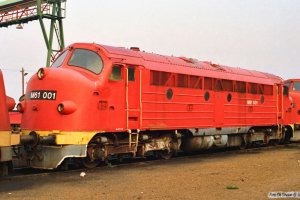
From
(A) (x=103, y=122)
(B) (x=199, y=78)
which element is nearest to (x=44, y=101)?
(A) (x=103, y=122)

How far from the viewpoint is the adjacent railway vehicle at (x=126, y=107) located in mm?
11344

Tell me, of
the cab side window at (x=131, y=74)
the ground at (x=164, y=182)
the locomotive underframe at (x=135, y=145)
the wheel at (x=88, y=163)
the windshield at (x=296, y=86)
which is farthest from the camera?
the windshield at (x=296, y=86)

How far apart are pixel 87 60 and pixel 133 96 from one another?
176 centimetres

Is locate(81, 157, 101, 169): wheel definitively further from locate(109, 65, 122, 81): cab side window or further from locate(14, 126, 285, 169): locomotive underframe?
locate(109, 65, 122, 81): cab side window

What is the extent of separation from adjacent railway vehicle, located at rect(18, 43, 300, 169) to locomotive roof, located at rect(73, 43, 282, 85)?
4cm

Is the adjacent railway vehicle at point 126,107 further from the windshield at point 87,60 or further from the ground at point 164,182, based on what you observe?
the ground at point 164,182

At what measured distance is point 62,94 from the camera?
37.6 ft

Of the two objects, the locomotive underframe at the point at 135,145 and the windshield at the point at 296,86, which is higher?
the windshield at the point at 296,86

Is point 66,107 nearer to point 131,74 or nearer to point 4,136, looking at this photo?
point 4,136

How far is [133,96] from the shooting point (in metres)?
13.1

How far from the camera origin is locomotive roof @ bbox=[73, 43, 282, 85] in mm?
13097

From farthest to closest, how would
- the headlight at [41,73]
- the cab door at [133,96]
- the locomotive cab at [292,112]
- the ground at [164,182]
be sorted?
the locomotive cab at [292,112], the cab door at [133,96], the headlight at [41,73], the ground at [164,182]

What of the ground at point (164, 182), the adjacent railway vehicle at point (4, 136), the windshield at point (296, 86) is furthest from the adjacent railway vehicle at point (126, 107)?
the windshield at point (296, 86)

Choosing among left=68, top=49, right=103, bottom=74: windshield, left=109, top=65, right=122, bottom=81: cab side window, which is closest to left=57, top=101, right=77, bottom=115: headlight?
→ left=68, top=49, right=103, bottom=74: windshield
